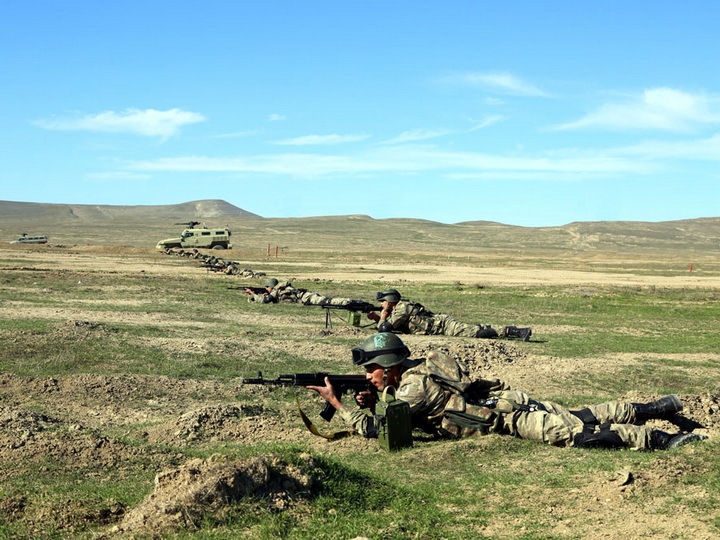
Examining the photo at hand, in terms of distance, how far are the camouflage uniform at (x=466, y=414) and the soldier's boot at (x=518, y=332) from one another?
1026 centimetres

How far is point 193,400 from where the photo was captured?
12.3 m

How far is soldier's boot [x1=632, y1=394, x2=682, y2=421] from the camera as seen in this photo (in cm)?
981

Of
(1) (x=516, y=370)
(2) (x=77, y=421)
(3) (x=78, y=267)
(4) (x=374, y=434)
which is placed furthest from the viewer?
(3) (x=78, y=267)

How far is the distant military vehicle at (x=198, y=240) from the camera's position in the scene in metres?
64.3

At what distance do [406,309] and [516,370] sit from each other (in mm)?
5350

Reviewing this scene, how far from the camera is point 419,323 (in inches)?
819

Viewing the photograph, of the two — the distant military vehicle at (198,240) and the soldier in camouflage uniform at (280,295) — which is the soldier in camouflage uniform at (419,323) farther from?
the distant military vehicle at (198,240)

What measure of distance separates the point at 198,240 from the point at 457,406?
58472 mm

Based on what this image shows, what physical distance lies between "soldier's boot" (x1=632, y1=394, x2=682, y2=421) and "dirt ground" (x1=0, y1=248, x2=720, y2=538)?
21.1 inches

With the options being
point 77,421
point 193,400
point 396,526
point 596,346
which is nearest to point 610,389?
point 596,346

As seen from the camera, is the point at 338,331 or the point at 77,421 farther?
the point at 338,331

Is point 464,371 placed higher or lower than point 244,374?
higher

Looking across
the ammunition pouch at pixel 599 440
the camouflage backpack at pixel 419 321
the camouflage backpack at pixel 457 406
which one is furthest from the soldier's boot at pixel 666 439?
the camouflage backpack at pixel 419 321

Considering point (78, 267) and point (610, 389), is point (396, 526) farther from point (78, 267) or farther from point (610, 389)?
point (78, 267)
